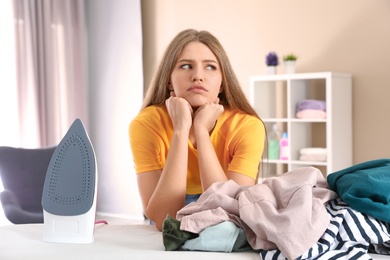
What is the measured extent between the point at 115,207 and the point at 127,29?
1.65 metres

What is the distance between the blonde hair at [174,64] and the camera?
205 centimetres

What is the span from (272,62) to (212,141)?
2450 mm

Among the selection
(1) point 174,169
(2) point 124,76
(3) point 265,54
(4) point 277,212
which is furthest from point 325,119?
(4) point 277,212

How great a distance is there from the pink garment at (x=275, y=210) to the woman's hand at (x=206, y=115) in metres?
0.51

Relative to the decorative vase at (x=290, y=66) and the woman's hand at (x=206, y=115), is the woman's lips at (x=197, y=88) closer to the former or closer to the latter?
the woman's hand at (x=206, y=115)

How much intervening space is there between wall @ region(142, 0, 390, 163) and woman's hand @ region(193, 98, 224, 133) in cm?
247

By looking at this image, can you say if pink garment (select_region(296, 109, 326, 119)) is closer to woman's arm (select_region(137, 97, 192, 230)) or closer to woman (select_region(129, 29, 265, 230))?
woman (select_region(129, 29, 265, 230))

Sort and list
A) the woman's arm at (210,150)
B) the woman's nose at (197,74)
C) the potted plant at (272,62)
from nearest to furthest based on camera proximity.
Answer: the woman's arm at (210,150) < the woman's nose at (197,74) < the potted plant at (272,62)

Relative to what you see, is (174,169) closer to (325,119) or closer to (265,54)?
(325,119)

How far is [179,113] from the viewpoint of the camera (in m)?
1.96

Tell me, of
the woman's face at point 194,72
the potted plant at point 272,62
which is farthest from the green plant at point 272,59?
the woman's face at point 194,72

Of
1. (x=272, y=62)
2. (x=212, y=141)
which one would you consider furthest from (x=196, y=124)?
(x=272, y=62)

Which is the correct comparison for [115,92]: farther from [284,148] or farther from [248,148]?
[248,148]

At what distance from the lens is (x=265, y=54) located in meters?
4.74
